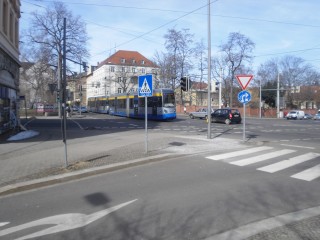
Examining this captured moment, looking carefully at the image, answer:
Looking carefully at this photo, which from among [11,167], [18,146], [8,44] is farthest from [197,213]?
[8,44]

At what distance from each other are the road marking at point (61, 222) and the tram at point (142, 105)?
28.9m

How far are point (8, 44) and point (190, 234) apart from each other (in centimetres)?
1954

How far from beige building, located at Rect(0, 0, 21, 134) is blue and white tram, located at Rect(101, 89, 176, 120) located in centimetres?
1476

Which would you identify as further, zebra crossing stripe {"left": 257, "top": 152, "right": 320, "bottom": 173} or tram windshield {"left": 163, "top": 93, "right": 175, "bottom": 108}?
tram windshield {"left": 163, "top": 93, "right": 175, "bottom": 108}

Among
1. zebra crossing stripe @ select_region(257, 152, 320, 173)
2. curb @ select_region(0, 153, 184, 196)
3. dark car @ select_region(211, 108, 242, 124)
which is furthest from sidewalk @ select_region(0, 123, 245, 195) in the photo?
dark car @ select_region(211, 108, 242, 124)

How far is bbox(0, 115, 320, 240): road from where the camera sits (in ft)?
16.0

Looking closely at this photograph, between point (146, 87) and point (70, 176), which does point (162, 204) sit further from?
point (146, 87)

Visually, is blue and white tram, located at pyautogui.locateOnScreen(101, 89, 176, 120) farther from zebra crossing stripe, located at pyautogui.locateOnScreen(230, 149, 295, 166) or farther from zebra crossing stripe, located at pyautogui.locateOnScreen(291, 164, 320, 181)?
zebra crossing stripe, located at pyautogui.locateOnScreen(291, 164, 320, 181)

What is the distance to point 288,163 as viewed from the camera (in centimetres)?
1023

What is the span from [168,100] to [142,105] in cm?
455

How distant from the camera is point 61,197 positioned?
6867 millimetres

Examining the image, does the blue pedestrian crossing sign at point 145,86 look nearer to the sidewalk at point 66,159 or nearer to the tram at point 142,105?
the sidewalk at point 66,159

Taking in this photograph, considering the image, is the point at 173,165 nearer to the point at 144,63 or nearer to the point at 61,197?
the point at 61,197

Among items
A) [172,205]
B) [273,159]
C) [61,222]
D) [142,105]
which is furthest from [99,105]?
[61,222]
